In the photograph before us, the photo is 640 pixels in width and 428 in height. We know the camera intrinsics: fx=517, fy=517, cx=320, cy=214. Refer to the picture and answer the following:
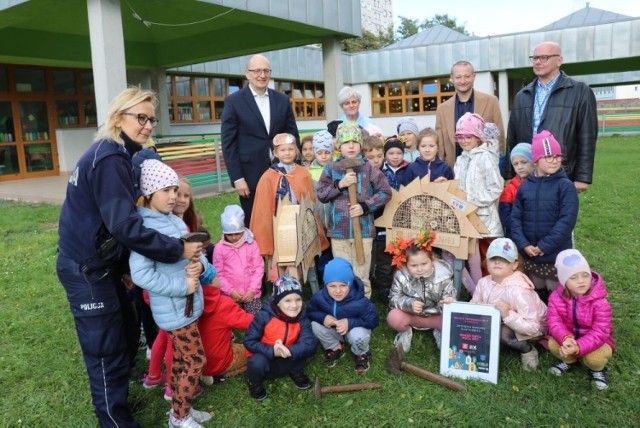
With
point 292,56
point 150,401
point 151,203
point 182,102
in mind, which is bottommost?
point 150,401

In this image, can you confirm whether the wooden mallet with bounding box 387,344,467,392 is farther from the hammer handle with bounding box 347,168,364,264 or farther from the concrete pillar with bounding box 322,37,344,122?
the concrete pillar with bounding box 322,37,344,122

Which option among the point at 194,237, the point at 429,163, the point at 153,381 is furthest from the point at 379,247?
the point at 194,237

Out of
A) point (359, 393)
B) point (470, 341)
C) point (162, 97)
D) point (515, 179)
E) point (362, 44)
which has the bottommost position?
point (359, 393)

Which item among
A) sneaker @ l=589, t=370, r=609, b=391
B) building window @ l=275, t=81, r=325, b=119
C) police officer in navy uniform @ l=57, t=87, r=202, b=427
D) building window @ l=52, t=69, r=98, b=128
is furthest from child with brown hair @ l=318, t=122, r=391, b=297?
building window @ l=275, t=81, r=325, b=119

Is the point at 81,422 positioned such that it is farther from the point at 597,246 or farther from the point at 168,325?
the point at 597,246

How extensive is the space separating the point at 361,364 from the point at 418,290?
2.30ft

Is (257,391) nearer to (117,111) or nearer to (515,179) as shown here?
(117,111)

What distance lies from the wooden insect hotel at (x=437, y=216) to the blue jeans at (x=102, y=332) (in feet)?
7.55

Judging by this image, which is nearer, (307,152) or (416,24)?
(307,152)

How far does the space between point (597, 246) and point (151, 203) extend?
5.57 metres

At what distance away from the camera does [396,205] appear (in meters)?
4.28

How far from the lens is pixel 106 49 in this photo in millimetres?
8461

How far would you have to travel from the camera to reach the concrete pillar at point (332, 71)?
12734 millimetres

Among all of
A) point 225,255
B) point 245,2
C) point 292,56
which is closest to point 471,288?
point 225,255
